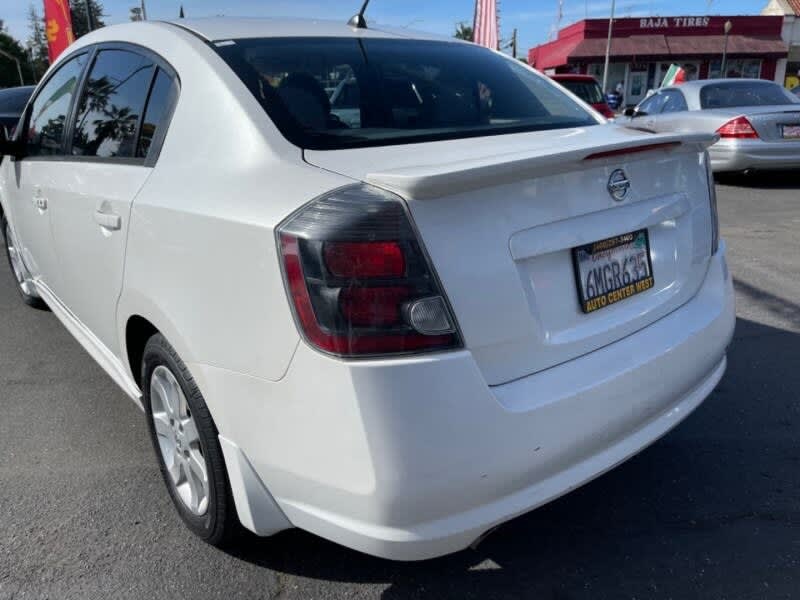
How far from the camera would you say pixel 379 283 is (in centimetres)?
162

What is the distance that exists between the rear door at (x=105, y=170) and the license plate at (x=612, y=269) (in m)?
1.44

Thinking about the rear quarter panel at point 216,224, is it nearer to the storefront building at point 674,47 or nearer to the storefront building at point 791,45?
the storefront building at point 674,47

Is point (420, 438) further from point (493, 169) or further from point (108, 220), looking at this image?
point (108, 220)

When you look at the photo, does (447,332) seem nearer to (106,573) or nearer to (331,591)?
(331,591)

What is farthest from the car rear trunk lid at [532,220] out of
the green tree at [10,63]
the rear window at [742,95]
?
the green tree at [10,63]

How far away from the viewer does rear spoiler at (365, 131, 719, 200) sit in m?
1.61

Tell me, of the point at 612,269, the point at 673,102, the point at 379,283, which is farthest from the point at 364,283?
the point at 673,102

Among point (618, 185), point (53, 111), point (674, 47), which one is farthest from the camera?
point (674, 47)

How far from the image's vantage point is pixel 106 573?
2.24 meters

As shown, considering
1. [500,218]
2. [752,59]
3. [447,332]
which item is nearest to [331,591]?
[447,332]

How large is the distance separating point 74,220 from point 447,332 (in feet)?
6.13

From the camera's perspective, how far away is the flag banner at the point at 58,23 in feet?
55.4

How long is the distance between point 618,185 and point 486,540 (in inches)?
50.5

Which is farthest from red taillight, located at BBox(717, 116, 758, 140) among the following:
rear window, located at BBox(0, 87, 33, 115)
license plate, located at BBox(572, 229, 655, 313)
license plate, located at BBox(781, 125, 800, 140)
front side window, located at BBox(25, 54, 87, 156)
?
rear window, located at BBox(0, 87, 33, 115)
